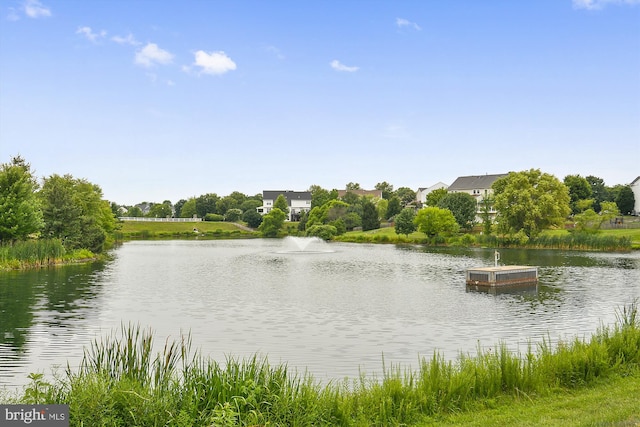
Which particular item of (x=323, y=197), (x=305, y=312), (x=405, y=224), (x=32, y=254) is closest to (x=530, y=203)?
(x=405, y=224)

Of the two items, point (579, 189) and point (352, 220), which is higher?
point (579, 189)

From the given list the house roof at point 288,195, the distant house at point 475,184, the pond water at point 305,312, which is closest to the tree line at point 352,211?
the pond water at point 305,312

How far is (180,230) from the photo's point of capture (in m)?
136

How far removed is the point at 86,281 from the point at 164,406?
31.5 meters

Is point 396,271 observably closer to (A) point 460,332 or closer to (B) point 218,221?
(A) point 460,332

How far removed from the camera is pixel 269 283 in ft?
125

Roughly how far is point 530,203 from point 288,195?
379 feet

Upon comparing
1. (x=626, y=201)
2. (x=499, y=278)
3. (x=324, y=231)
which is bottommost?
(x=499, y=278)

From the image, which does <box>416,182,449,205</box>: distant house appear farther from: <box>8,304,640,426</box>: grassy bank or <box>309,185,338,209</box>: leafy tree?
<box>8,304,640,426</box>: grassy bank

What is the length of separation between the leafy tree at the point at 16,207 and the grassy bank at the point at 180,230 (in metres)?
68.4

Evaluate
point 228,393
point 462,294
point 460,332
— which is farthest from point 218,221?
point 228,393

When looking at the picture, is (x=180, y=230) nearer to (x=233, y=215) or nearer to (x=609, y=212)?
(x=233, y=215)

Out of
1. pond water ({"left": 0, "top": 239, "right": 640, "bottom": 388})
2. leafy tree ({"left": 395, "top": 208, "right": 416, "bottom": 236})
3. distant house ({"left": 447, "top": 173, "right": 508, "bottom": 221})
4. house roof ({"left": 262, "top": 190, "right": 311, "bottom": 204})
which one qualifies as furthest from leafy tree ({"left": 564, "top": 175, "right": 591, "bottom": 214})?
house roof ({"left": 262, "top": 190, "right": 311, "bottom": 204})

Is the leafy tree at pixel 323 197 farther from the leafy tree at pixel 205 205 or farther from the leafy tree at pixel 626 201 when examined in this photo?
the leafy tree at pixel 626 201
